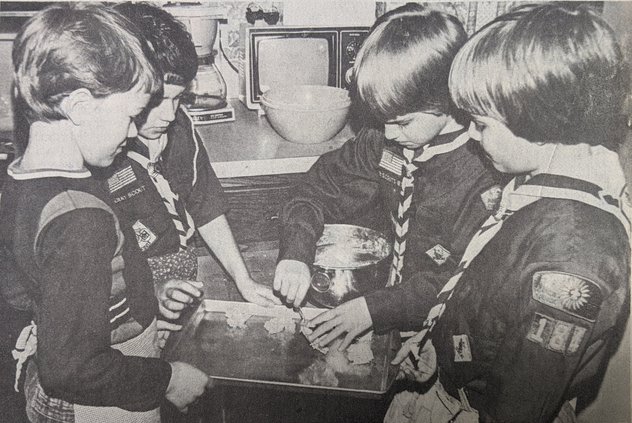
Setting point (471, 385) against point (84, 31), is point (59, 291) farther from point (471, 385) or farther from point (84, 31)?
point (471, 385)

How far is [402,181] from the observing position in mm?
1001

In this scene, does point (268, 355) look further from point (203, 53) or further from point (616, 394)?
point (616, 394)

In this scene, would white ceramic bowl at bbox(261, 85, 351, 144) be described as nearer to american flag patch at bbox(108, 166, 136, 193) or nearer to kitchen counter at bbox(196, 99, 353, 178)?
kitchen counter at bbox(196, 99, 353, 178)

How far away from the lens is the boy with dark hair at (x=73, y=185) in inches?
32.7

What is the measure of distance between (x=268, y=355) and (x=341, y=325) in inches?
5.6

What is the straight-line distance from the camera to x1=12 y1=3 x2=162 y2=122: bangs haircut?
83cm

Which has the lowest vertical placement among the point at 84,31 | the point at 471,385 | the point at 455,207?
the point at 471,385

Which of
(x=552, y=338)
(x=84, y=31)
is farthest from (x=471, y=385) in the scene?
(x=84, y=31)

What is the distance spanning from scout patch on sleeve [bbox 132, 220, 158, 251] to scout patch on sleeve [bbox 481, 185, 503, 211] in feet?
1.87

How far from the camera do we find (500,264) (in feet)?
3.03

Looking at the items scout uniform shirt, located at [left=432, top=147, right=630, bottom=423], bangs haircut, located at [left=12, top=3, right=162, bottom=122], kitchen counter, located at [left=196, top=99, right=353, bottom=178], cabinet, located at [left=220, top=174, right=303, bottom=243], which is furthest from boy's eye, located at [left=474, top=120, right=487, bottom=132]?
bangs haircut, located at [left=12, top=3, right=162, bottom=122]

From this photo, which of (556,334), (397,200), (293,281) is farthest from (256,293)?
(556,334)

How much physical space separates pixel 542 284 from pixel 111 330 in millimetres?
693

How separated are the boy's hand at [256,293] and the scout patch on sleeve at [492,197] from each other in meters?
0.41
